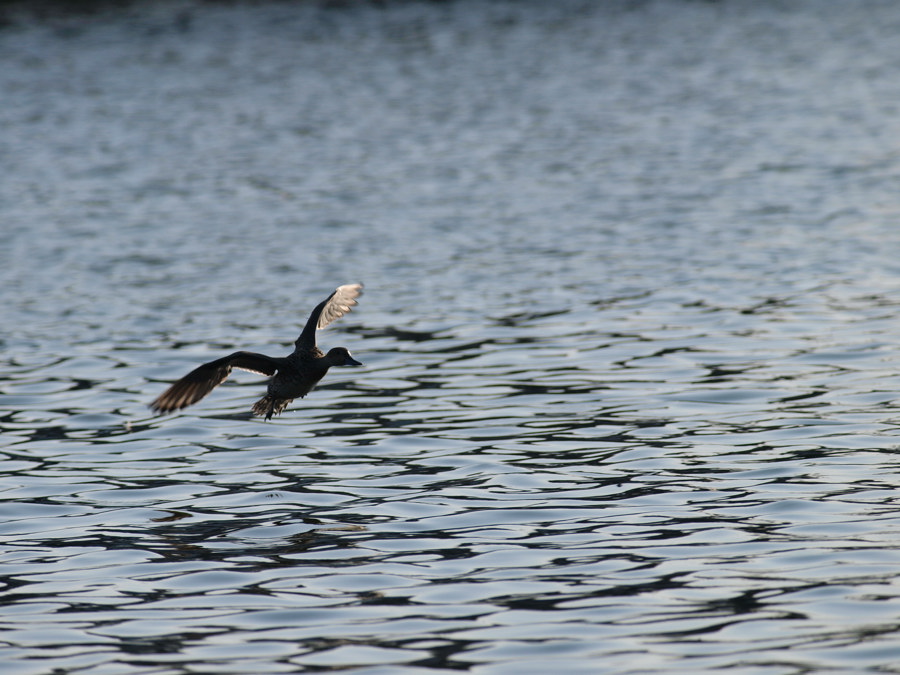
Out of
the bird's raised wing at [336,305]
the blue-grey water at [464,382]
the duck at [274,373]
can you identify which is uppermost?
the bird's raised wing at [336,305]

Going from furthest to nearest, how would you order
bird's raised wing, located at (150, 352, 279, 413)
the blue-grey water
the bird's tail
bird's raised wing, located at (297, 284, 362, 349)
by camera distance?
bird's raised wing, located at (297, 284, 362, 349) < the bird's tail < bird's raised wing, located at (150, 352, 279, 413) < the blue-grey water

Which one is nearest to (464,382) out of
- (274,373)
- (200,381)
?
(274,373)

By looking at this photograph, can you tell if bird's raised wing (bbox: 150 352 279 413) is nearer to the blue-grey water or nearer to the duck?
the duck

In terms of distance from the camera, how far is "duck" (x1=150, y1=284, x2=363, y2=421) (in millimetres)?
9656

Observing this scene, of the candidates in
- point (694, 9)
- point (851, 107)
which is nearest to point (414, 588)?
point (851, 107)

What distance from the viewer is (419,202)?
71.1 feet

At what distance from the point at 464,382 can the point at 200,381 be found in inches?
142

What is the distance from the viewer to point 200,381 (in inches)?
384

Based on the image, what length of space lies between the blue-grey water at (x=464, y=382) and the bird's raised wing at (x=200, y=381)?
73 cm

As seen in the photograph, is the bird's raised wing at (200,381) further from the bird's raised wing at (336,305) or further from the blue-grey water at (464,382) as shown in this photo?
the bird's raised wing at (336,305)

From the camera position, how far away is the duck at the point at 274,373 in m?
9.66

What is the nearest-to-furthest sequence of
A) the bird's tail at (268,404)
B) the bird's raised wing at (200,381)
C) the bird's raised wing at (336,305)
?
the bird's raised wing at (200,381) < the bird's tail at (268,404) < the bird's raised wing at (336,305)

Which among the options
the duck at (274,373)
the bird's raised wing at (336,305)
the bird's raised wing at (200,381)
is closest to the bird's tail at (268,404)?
the duck at (274,373)

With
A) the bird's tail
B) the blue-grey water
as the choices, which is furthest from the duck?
the blue-grey water
